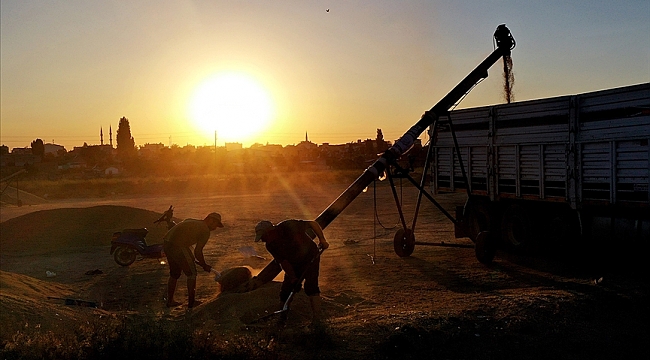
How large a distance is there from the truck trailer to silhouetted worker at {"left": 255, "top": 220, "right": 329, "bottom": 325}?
6.01 metres

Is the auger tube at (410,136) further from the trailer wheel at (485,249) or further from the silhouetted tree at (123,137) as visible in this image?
the silhouetted tree at (123,137)

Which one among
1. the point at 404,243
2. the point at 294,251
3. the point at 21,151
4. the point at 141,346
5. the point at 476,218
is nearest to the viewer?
the point at 141,346

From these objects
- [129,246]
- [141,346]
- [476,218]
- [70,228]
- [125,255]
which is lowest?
[125,255]

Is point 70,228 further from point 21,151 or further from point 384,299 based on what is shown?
point 21,151

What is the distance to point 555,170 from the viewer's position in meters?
13.1

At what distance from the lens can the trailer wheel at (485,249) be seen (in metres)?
13.8

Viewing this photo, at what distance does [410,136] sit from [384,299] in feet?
17.6

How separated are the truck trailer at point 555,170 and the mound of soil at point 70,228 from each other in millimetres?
11164

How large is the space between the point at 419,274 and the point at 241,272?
153 inches

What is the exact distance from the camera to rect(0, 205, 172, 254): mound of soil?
21188mm

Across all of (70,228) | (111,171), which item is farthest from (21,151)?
(70,228)

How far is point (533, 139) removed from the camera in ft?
45.0

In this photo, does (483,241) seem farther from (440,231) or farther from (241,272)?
(440,231)

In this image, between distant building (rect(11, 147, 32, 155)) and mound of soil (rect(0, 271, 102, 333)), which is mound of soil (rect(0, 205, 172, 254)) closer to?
mound of soil (rect(0, 271, 102, 333))
